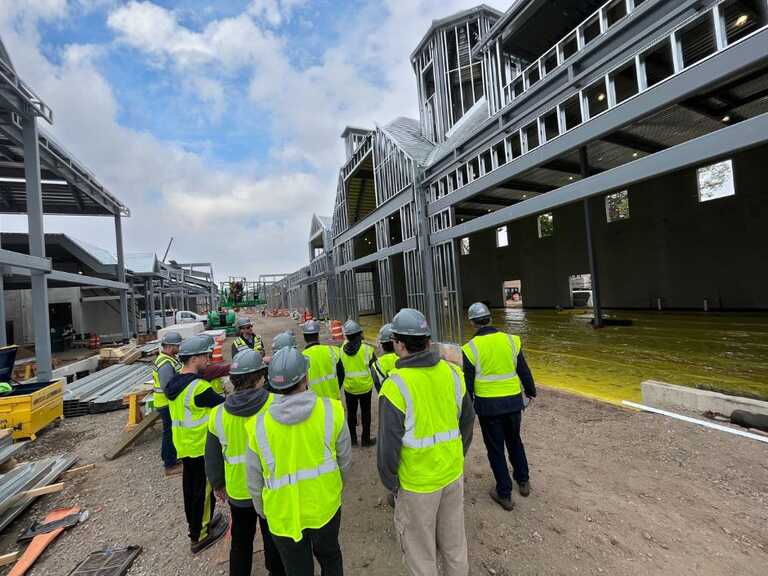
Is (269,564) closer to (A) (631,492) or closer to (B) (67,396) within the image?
(A) (631,492)

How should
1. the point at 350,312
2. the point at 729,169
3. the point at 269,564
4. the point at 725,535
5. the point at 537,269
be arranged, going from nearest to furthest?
the point at 269,564 → the point at 725,535 → the point at 729,169 → the point at 350,312 → the point at 537,269

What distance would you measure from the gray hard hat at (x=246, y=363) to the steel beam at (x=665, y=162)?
5760 mm

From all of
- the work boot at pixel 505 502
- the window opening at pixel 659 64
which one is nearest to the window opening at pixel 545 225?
the window opening at pixel 659 64

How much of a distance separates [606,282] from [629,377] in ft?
50.0

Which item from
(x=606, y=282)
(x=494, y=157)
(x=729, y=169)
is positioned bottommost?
(x=606, y=282)

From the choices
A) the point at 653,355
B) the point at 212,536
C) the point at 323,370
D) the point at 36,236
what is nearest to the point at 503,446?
the point at 323,370

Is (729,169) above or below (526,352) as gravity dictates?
above

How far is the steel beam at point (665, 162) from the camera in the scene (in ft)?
13.1

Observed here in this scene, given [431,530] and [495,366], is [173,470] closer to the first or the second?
[431,530]

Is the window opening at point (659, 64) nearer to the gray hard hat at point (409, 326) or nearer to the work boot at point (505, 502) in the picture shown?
the gray hard hat at point (409, 326)

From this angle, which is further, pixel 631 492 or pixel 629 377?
pixel 629 377

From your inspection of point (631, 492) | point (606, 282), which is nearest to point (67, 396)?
point (631, 492)

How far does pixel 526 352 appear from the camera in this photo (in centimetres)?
988

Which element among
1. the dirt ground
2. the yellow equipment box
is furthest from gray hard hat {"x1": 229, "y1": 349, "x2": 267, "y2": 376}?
the yellow equipment box
